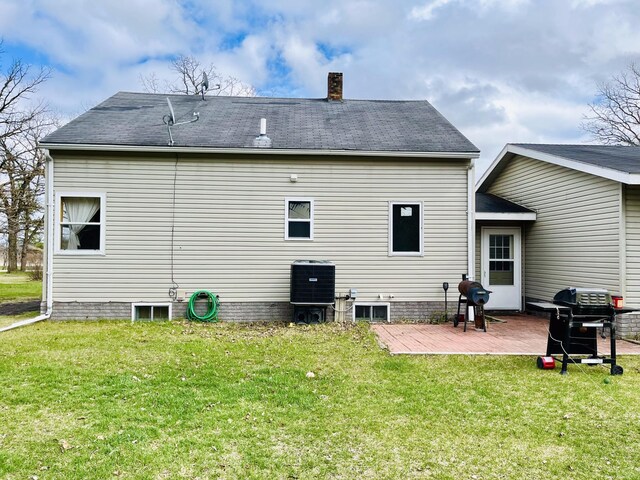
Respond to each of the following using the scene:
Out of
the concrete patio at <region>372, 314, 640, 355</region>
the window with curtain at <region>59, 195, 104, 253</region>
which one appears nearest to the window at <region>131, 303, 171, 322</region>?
the window with curtain at <region>59, 195, 104, 253</region>

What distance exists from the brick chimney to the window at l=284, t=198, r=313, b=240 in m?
4.52

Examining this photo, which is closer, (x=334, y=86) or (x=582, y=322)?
(x=582, y=322)

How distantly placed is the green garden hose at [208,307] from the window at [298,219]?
6.44 feet

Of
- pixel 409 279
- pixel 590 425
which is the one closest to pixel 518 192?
pixel 409 279

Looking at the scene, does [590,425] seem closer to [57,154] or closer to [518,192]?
[518,192]

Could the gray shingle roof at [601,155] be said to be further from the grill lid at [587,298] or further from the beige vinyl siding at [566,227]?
the grill lid at [587,298]

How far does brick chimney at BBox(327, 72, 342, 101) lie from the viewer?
38.4 ft

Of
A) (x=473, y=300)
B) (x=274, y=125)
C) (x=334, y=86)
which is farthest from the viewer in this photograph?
(x=334, y=86)

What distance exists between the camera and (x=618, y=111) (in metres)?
26.3

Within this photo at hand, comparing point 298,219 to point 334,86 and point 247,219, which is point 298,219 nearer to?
point 247,219

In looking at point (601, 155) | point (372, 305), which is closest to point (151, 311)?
point (372, 305)

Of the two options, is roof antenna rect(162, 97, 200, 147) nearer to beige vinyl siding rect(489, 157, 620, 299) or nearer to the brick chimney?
the brick chimney

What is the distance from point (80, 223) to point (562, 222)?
1010 centimetres

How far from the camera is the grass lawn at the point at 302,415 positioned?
2893 millimetres
